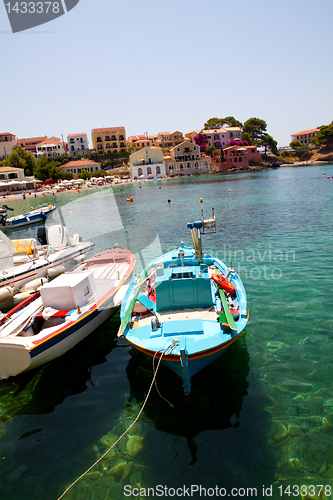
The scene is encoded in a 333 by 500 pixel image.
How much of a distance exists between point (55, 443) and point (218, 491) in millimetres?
3653

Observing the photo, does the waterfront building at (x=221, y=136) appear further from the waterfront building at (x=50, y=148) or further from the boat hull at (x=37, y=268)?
the boat hull at (x=37, y=268)

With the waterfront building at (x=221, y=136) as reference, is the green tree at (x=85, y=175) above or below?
below

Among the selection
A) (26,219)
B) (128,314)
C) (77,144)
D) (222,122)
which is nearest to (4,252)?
(128,314)

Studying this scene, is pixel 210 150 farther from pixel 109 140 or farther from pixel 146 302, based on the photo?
pixel 146 302

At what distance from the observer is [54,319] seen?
10141 mm

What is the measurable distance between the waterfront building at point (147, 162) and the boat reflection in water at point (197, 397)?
102 m

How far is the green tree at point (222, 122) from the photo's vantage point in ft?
433

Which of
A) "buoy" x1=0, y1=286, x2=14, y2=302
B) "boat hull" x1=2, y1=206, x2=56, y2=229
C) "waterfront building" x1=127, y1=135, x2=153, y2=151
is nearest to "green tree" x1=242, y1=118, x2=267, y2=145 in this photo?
"waterfront building" x1=127, y1=135, x2=153, y2=151

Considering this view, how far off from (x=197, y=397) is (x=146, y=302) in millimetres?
3018

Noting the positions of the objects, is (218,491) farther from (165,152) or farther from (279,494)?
(165,152)

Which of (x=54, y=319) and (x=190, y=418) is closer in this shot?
(x=190, y=418)

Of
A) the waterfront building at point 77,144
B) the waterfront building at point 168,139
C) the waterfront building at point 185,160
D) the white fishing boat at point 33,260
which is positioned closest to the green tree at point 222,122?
the waterfront building at point 168,139

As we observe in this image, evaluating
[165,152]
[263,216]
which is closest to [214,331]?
[263,216]

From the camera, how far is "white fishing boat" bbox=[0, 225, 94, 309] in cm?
1505
